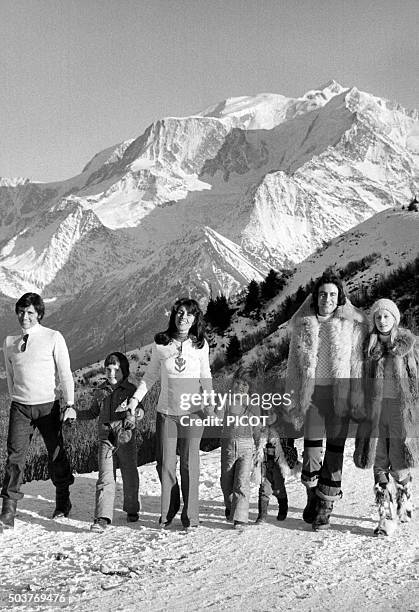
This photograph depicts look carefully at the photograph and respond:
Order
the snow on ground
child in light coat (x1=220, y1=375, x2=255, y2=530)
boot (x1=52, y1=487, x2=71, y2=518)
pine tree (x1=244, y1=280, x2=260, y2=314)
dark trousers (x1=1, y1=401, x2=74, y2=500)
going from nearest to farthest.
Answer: the snow on ground
child in light coat (x1=220, y1=375, x2=255, y2=530)
dark trousers (x1=1, y1=401, x2=74, y2=500)
boot (x1=52, y1=487, x2=71, y2=518)
pine tree (x1=244, y1=280, x2=260, y2=314)

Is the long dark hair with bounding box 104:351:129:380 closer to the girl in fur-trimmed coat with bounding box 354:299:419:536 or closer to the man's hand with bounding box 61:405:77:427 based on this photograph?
the man's hand with bounding box 61:405:77:427

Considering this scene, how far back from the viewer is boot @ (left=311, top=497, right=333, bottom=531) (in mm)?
5156

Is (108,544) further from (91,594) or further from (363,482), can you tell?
(363,482)

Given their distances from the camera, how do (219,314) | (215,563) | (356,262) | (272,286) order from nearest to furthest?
(215,563)
(356,262)
(219,314)
(272,286)

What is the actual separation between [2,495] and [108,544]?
107cm

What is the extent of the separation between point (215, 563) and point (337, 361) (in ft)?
5.41

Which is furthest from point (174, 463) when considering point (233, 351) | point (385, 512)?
point (233, 351)

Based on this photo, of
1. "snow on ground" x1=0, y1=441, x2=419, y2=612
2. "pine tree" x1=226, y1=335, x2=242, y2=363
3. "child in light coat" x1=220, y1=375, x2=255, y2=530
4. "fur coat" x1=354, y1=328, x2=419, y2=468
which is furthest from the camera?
"pine tree" x1=226, y1=335, x2=242, y2=363

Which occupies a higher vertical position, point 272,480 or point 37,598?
point 272,480

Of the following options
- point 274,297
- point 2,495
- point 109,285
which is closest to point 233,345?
point 274,297

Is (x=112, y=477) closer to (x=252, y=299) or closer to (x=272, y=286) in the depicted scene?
(x=252, y=299)

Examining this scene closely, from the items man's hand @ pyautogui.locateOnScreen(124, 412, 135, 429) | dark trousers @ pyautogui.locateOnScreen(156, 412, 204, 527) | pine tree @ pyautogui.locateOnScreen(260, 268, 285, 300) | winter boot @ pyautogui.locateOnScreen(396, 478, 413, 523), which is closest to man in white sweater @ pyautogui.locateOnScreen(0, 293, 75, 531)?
man's hand @ pyautogui.locateOnScreen(124, 412, 135, 429)

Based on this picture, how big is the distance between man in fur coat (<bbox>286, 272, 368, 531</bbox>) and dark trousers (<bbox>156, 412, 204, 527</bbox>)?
2.68ft

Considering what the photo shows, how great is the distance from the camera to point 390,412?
16.9 feet
